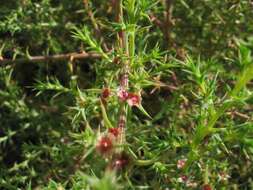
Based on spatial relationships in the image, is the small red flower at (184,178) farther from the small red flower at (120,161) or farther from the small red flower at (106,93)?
the small red flower at (106,93)

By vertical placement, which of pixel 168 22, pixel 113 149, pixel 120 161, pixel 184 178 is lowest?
pixel 184 178

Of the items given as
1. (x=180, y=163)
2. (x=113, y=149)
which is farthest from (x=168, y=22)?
(x=113, y=149)

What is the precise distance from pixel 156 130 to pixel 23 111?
68 centimetres

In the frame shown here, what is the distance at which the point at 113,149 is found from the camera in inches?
51.8

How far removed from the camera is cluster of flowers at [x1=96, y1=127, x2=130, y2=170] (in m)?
1.27

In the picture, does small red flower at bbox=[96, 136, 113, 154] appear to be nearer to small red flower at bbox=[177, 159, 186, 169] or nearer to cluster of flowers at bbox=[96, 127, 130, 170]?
cluster of flowers at bbox=[96, 127, 130, 170]

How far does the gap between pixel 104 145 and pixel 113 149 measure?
0.05m

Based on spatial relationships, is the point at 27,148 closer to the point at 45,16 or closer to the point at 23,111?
the point at 23,111

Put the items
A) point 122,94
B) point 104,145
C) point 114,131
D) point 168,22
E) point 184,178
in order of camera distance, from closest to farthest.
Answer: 1. point 104,145
2. point 114,131
3. point 122,94
4. point 184,178
5. point 168,22

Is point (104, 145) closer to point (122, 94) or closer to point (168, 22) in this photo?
point (122, 94)

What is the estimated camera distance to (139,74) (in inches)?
62.5

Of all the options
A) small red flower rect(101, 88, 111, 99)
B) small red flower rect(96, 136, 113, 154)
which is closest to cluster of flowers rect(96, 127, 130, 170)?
small red flower rect(96, 136, 113, 154)

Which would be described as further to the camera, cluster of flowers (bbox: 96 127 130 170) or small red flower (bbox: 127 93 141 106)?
small red flower (bbox: 127 93 141 106)

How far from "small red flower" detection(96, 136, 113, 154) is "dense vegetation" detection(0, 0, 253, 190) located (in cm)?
11
